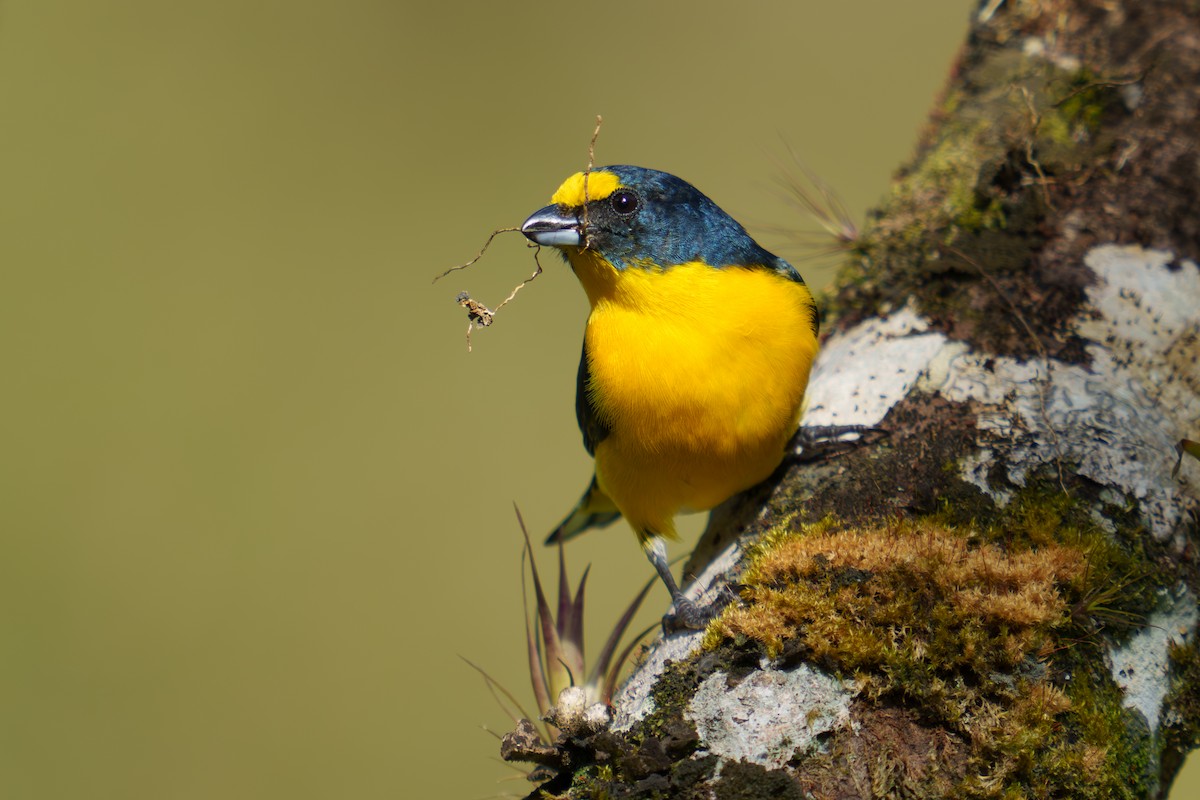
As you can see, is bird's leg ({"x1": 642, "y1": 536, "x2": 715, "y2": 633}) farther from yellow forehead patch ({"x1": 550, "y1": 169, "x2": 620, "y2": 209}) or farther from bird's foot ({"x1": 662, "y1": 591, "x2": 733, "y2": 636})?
yellow forehead patch ({"x1": 550, "y1": 169, "x2": 620, "y2": 209})

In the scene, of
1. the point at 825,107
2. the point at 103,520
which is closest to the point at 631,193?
the point at 103,520

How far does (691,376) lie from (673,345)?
13 centimetres

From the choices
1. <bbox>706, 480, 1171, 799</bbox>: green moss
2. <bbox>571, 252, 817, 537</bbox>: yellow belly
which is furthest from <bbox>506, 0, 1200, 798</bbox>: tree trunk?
<bbox>571, 252, 817, 537</bbox>: yellow belly

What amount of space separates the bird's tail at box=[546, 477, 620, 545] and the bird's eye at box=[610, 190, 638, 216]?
4.71ft

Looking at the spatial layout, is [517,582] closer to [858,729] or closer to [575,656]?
[575,656]

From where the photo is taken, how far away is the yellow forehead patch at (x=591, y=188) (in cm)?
318

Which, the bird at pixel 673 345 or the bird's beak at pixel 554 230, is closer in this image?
the bird at pixel 673 345

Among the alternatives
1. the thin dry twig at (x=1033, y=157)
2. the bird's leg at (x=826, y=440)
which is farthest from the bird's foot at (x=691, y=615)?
the thin dry twig at (x=1033, y=157)

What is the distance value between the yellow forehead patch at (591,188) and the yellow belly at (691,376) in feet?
0.64

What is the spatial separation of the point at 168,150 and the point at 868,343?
28.9ft

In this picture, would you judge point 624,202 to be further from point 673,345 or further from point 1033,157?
point 1033,157

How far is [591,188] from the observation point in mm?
3180

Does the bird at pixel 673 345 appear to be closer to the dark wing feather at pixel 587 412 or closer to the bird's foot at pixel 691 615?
the dark wing feather at pixel 587 412

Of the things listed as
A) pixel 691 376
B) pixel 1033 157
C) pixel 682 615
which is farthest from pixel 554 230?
pixel 1033 157
